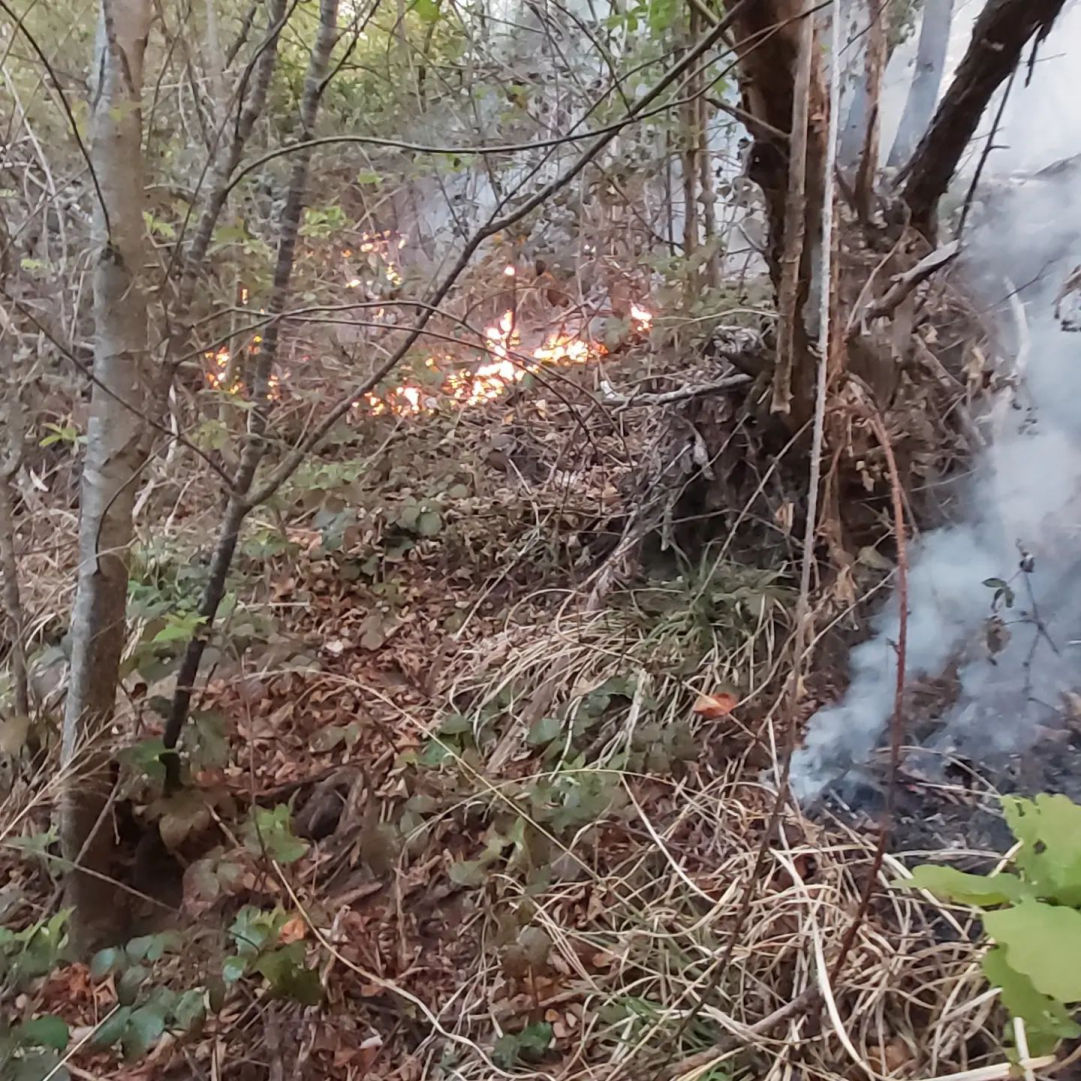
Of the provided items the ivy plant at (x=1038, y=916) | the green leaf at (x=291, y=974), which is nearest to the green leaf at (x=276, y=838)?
the green leaf at (x=291, y=974)

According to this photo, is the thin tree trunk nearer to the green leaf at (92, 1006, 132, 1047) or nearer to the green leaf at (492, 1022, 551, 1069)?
the green leaf at (92, 1006, 132, 1047)

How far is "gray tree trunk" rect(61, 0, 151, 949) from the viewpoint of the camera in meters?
1.29

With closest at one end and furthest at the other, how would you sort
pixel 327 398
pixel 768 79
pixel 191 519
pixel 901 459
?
1. pixel 768 79
2. pixel 901 459
3. pixel 191 519
4. pixel 327 398

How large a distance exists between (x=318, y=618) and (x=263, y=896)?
761mm

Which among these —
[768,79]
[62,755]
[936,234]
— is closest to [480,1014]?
[62,755]

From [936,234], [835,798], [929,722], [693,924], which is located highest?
[936,234]

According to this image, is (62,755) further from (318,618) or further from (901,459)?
(901,459)

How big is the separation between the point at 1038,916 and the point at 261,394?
1.21 m

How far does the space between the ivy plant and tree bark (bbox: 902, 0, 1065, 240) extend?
1.45 meters

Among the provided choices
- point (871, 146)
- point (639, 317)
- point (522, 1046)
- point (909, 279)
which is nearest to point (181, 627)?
point (522, 1046)

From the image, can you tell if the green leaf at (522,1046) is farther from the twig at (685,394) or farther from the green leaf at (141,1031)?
the twig at (685,394)

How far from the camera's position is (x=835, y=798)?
1.52m

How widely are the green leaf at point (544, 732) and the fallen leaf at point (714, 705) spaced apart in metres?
0.25

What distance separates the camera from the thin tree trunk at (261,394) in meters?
1.26
